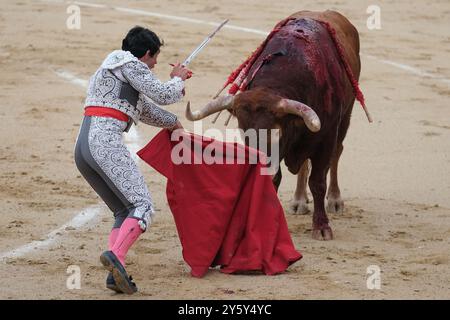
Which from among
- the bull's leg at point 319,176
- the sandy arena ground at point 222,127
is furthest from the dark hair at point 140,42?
the bull's leg at point 319,176

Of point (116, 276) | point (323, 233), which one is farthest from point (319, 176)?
point (116, 276)

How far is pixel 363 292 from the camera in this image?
229 inches

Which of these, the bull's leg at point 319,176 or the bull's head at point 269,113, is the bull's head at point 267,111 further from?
the bull's leg at point 319,176

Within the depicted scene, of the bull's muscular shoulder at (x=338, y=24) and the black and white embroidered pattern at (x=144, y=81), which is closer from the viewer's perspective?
the black and white embroidered pattern at (x=144, y=81)

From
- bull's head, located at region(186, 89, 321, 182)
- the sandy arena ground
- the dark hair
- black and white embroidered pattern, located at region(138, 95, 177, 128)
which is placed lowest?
the sandy arena ground

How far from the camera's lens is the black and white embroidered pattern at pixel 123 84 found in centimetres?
570

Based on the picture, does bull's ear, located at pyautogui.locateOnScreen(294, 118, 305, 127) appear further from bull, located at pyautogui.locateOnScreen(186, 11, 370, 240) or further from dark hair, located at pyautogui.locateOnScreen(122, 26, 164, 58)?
dark hair, located at pyautogui.locateOnScreen(122, 26, 164, 58)

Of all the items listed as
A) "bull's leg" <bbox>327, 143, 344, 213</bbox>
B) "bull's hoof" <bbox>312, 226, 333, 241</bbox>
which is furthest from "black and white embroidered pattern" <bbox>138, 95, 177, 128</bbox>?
"bull's leg" <bbox>327, 143, 344, 213</bbox>

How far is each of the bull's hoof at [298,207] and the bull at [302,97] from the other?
0.32m

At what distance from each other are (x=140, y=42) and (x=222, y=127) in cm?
462

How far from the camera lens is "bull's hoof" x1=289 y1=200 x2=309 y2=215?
26.0 ft

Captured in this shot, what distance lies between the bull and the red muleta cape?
0.48 meters

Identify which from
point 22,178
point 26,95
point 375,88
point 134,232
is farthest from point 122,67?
point 375,88

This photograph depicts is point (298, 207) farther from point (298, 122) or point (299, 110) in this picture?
point (299, 110)
